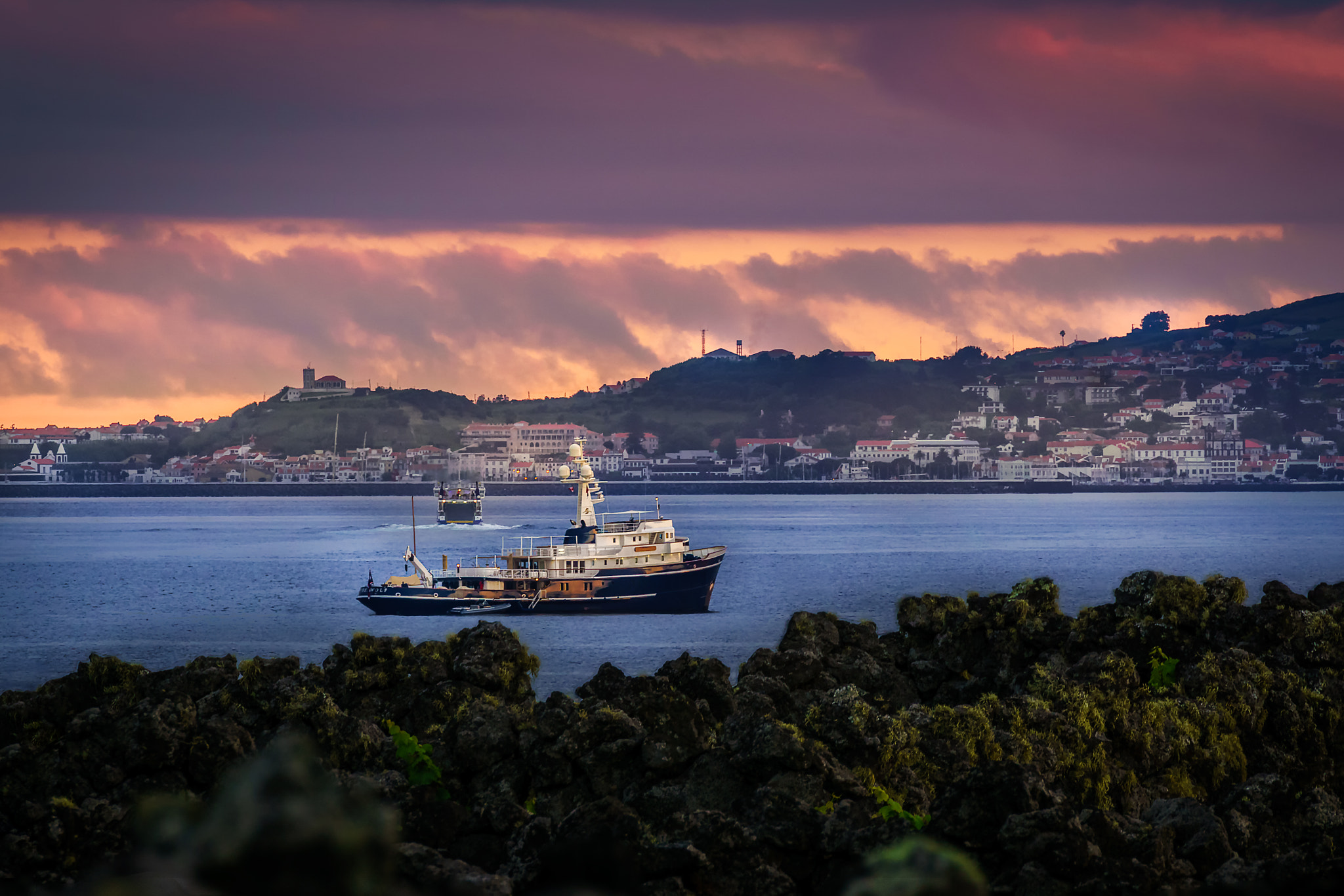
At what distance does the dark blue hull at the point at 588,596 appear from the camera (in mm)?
39875

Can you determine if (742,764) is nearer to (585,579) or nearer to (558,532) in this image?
(585,579)

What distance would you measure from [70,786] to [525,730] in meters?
3.78

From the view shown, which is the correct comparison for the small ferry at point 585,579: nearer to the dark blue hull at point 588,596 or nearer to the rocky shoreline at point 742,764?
the dark blue hull at point 588,596

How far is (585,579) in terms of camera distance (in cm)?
4009

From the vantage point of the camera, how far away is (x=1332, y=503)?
468ft

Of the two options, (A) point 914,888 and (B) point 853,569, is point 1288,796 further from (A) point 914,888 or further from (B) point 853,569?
(B) point 853,569

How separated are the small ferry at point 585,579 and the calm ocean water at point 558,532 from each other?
0.73 m

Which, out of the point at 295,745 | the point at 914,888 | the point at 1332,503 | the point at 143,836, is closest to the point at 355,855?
the point at 295,745

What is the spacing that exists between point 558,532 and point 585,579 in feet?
138

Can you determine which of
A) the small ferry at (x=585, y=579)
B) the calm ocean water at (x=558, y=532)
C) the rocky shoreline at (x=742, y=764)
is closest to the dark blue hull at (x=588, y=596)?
the small ferry at (x=585, y=579)

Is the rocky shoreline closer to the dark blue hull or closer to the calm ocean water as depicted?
the calm ocean water

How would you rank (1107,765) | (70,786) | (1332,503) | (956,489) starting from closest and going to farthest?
(70,786), (1107,765), (1332,503), (956,489)

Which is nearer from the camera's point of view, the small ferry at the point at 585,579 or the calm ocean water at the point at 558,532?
the calm ocean water at the point at 558,532

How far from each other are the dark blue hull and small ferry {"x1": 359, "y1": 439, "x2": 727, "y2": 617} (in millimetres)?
20
